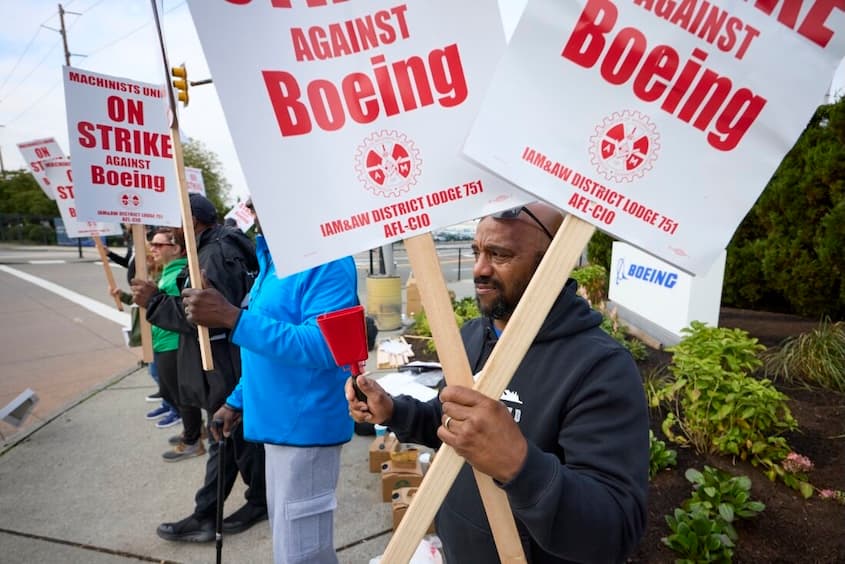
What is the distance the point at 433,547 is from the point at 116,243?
40.1 metres

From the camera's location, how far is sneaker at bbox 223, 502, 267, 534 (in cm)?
305

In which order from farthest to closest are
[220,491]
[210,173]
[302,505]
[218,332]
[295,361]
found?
[210,173], [218,332], [220,491], [302,505], [295,361]

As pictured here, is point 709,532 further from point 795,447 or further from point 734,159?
point 734,159

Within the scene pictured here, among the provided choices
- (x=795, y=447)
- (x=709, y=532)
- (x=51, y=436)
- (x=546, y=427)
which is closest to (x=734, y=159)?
(x=546, y=427)

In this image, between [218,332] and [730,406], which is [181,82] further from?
[730,406]

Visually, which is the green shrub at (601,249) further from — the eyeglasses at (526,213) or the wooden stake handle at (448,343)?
the wooden stake handle at (448,343)

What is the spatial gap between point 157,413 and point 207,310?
3792mm

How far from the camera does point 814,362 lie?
13.6ft

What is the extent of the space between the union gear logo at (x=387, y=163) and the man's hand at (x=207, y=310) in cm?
114

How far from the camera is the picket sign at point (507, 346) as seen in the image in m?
0.92

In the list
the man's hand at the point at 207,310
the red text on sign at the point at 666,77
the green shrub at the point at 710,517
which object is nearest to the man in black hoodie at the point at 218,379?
the man's hand at the point at 207,310

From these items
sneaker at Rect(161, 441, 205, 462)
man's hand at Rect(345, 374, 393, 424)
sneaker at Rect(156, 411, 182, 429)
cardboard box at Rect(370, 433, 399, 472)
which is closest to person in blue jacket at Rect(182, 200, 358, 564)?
man's hand at Rect(345, 374, 393, 424)

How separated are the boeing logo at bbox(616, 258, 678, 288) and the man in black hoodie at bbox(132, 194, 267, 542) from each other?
4.48m

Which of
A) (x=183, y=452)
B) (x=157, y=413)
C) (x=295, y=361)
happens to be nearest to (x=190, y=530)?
(x=183, y=452)
